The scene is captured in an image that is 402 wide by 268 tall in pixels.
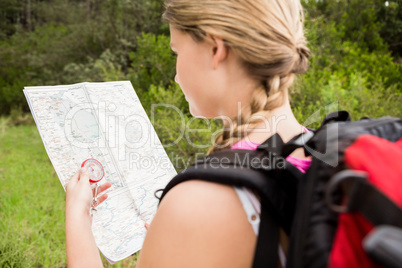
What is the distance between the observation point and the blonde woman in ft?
2.63

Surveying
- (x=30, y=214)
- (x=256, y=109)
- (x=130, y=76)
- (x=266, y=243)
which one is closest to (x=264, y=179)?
(x=266, y=243)

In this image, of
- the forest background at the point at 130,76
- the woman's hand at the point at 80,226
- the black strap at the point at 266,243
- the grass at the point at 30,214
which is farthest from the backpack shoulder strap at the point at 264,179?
the grass at the point at 30,214

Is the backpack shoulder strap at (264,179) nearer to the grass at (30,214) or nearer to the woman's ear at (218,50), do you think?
the woman's ear at (218,50)

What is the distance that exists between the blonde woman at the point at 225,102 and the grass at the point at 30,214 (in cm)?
170

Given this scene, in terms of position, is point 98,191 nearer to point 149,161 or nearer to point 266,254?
point 149,161

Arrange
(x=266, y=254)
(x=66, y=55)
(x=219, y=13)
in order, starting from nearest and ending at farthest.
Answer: (x=266, y=254) < (x=219, y=13) < (x=66, y=55)

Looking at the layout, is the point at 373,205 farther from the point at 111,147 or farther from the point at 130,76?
the point at 130,76

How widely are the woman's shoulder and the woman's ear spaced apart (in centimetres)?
37

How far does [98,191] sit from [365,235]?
103 centimetres

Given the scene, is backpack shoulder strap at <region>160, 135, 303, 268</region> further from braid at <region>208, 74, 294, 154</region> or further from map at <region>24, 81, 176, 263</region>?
map at <region>24, 81, 176, 263</region>

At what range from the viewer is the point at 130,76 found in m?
6.43

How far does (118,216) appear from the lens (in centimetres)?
140

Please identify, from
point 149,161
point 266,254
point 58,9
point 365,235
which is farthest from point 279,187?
point 58,9

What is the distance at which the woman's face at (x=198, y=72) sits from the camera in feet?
3.43
